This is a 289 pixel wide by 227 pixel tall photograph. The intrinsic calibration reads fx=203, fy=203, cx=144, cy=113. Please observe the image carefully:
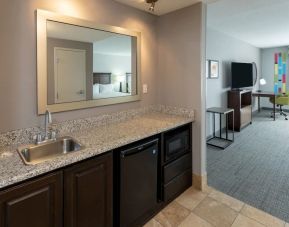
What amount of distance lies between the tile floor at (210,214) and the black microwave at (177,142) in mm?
547

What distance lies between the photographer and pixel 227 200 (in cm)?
234

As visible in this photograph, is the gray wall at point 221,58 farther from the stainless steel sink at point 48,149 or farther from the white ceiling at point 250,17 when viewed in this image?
the stainless steel sink at point 48,149

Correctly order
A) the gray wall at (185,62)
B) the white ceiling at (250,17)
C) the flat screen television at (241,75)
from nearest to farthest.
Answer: the gray wall at (185,62) < the white ceiling at (250,17) < the flat screen television at (241,75)

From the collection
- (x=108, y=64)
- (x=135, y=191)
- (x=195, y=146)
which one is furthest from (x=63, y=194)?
(x=195, y=146)

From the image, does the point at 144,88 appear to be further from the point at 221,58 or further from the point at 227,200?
the point at 221,58

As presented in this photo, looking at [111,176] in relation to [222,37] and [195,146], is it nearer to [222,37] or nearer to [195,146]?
[195,146]

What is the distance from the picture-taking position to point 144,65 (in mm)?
2693

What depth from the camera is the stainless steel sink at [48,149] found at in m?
1.61

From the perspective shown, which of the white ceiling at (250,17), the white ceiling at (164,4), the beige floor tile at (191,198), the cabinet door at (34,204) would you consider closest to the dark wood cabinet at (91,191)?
the cabinet door at (34,204)

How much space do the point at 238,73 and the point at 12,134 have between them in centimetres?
526

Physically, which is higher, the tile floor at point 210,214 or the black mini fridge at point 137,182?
the black mini fridge at point 137,182

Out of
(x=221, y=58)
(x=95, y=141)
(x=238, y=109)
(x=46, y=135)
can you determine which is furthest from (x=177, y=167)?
(x=221, y=58)

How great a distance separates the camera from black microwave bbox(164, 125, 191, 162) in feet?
7.23

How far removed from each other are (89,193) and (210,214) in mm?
1339
